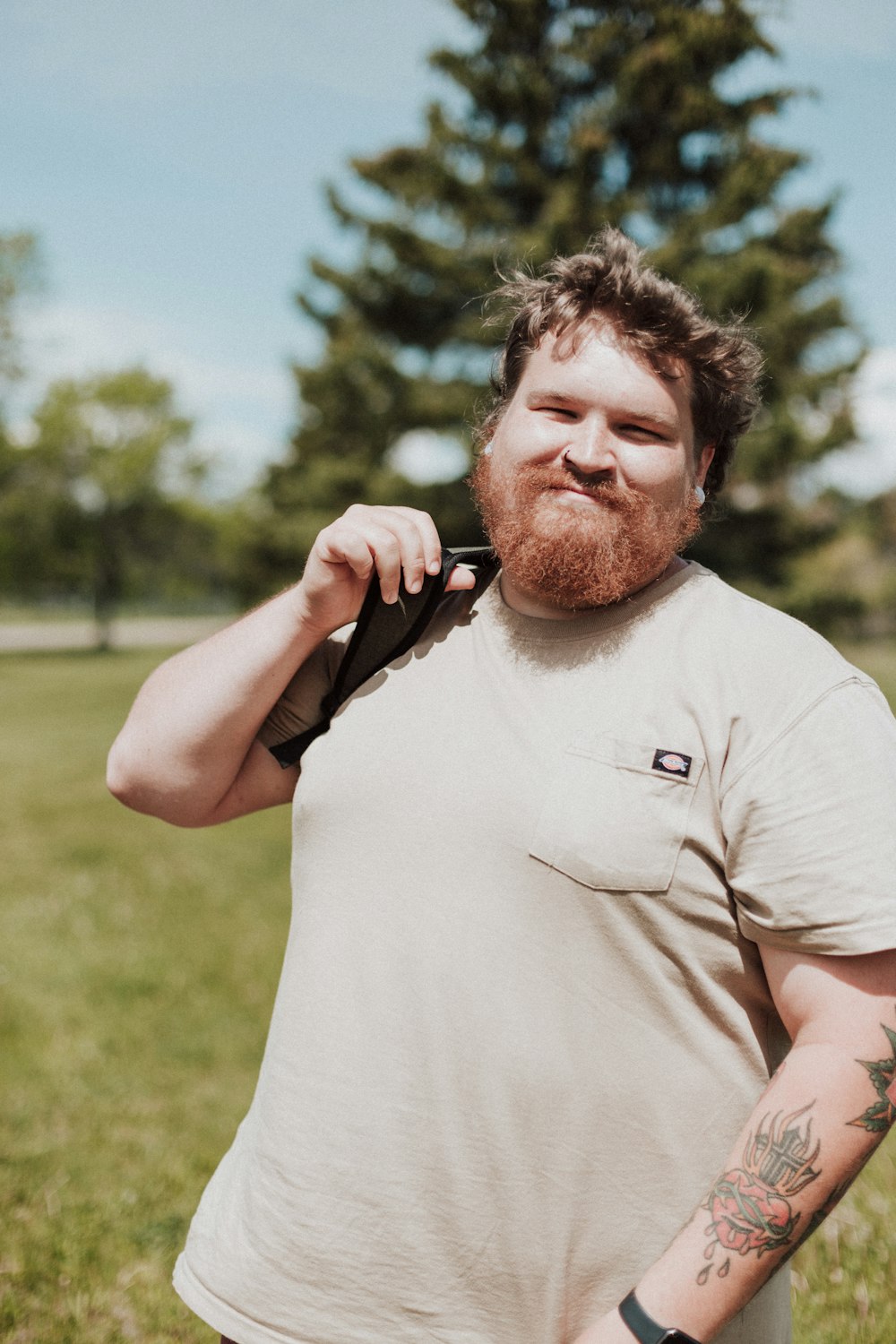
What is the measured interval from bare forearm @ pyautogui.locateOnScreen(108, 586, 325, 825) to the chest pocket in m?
0.59

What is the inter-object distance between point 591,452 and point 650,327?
0.26 m

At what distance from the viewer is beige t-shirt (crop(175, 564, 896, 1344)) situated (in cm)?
162

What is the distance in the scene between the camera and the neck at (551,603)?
1.93 m

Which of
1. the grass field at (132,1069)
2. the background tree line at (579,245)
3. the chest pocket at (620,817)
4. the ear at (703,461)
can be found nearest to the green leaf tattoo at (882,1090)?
the chest pocket at (620,817)

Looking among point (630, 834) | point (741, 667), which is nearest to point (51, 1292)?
point (630, 834)

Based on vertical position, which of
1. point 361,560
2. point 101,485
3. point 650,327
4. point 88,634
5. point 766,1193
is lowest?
point 88,634

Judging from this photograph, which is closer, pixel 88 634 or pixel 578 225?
pixel 578 225

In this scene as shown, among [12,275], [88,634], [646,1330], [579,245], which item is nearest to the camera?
[646,1330]

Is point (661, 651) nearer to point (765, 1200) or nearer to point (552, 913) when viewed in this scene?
point (552, 913)

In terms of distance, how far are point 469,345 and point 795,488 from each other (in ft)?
22.2

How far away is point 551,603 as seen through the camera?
1.96m

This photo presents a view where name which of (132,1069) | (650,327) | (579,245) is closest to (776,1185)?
(650,327)

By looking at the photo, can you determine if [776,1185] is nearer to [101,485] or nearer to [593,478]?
[593,478]

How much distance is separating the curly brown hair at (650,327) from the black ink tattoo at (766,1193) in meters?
1.23
